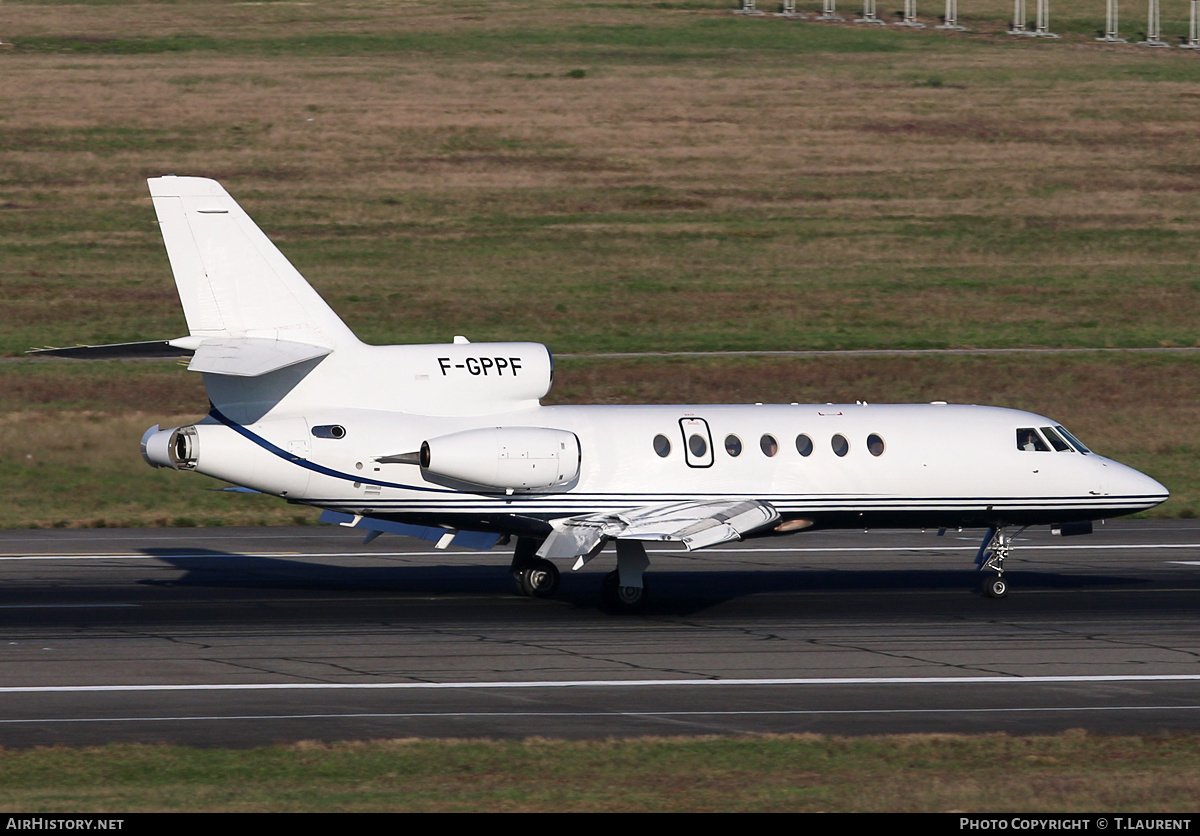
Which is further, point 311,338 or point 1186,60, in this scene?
point 1186,60

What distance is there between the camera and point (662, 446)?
2569 centimetres

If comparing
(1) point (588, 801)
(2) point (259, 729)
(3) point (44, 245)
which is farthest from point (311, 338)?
(3) point (44, 245)

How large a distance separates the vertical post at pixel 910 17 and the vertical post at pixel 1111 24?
1130cm

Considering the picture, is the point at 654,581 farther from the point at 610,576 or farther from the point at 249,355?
the point at 249,355

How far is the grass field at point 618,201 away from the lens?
46.4 m

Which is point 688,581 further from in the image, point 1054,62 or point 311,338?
point 1054,62

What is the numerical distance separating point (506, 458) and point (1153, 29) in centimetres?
8873

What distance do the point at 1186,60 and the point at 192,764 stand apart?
89.4 m

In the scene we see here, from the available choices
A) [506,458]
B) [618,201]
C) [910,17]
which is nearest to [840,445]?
[506,458]

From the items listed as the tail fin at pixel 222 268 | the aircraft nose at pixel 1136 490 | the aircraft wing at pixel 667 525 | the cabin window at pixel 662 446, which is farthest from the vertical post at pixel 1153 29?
the tail fin at pixel 222 268

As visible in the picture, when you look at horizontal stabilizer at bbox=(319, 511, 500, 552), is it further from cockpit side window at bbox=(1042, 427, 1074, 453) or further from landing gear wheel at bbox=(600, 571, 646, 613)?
cockpit side window at bbox=(1042, 427, 1074, 453)

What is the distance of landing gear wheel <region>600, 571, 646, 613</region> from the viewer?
25.2m

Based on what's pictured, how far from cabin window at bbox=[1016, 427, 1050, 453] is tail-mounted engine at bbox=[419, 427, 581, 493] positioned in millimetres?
7873
